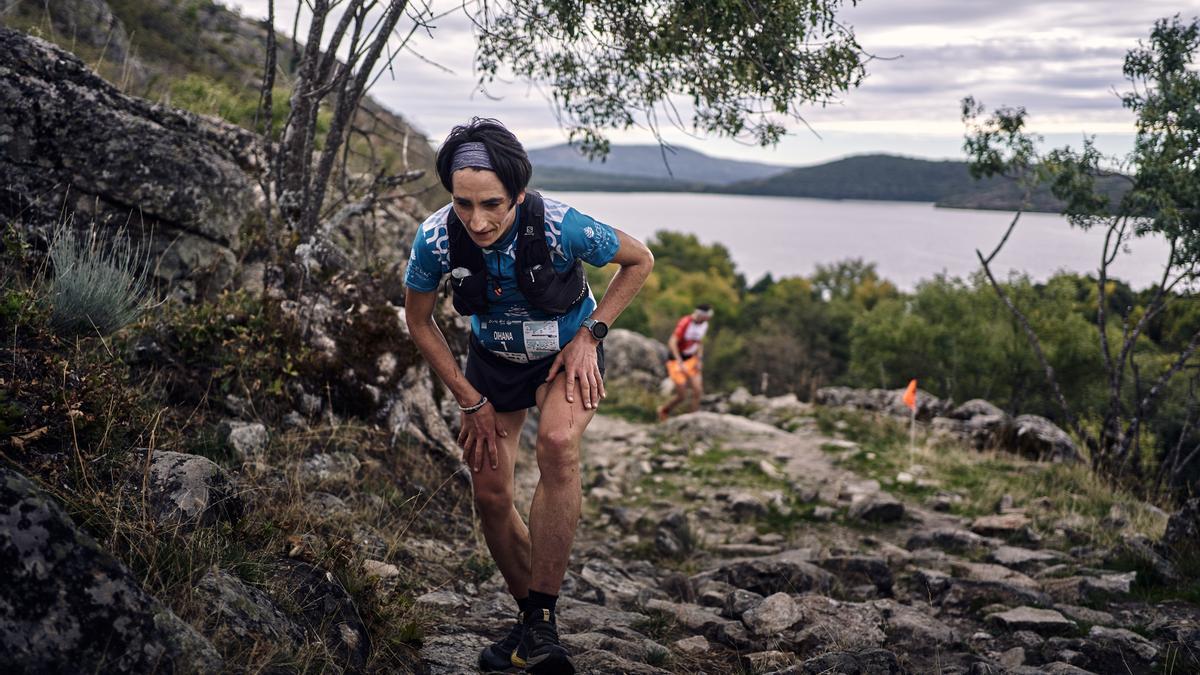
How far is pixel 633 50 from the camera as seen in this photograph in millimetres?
6852

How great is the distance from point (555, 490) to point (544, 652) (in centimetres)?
65

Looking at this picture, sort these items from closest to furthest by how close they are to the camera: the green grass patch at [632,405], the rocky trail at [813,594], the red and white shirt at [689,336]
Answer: the rocky trail at [813,594], the red and white shirt at [689,336], the green grass patch at [632,405]

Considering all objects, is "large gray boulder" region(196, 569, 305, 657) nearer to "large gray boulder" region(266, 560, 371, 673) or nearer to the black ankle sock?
"large gray boulder" region(266, 560, 371, 673)

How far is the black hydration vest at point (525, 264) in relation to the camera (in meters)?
3.54

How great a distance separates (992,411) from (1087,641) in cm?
1314

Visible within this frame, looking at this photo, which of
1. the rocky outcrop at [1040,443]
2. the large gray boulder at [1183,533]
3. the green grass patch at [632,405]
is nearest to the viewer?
the large gray boulder at [1183,533]

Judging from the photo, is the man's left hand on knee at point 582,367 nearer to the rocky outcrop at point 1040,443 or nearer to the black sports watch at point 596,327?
the black sports watch at point 596,327

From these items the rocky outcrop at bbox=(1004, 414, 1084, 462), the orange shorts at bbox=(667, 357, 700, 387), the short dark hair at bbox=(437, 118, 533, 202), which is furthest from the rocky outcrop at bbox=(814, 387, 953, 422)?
the short dark hair at bbox=(437, 118, 533, 202)

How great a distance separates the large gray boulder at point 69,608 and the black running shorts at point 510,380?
1590 millimetres

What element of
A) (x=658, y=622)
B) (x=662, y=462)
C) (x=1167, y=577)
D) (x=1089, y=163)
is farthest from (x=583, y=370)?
(x=1089, y=163)

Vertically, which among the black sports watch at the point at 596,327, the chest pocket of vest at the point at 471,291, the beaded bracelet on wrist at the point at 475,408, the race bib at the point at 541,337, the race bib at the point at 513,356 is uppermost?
the chest pocket of vest at the point at 471,291

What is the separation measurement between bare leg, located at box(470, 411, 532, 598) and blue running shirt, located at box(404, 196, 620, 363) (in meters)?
0.37

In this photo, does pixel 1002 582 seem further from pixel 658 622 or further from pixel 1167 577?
pixel 658 622

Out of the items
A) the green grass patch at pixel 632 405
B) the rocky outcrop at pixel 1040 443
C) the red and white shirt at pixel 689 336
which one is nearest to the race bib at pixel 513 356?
the rocky outcrop at pixel 1040 443
